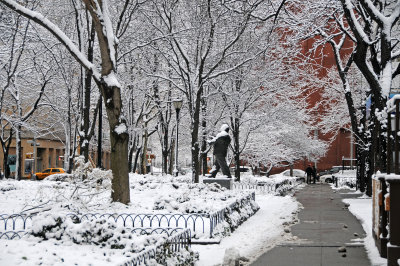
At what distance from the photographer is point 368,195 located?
76.7ft

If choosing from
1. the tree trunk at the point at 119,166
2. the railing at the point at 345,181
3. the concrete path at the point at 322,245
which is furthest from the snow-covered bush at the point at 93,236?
the railing at the point at 345,181

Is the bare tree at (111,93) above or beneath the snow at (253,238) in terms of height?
above

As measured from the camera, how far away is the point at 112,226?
8.29 m

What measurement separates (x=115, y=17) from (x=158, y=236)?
20.4 metres

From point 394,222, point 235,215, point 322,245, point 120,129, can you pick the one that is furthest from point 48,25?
point 394,222

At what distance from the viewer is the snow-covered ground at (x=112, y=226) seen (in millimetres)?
6773

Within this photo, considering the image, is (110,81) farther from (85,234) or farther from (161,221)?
(85,234)

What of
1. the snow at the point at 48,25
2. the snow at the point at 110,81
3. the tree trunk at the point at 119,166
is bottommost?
the tree trunk at the point at 119,166

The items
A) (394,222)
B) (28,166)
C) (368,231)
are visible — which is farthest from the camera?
(28,166)

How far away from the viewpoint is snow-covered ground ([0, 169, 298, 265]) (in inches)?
267

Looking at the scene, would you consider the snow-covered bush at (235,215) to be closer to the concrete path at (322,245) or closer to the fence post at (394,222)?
the concrete path at (322,245)

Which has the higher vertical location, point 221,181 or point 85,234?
point 221,181

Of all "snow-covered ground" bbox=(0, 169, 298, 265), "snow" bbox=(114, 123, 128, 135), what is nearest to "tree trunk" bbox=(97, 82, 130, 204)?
"snow" bbox=(114, 123, 128, 135)

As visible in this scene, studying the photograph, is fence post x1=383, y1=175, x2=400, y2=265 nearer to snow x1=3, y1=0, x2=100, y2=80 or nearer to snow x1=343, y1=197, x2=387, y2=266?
snow x1=343, y1=197, x2=387, y2=266
